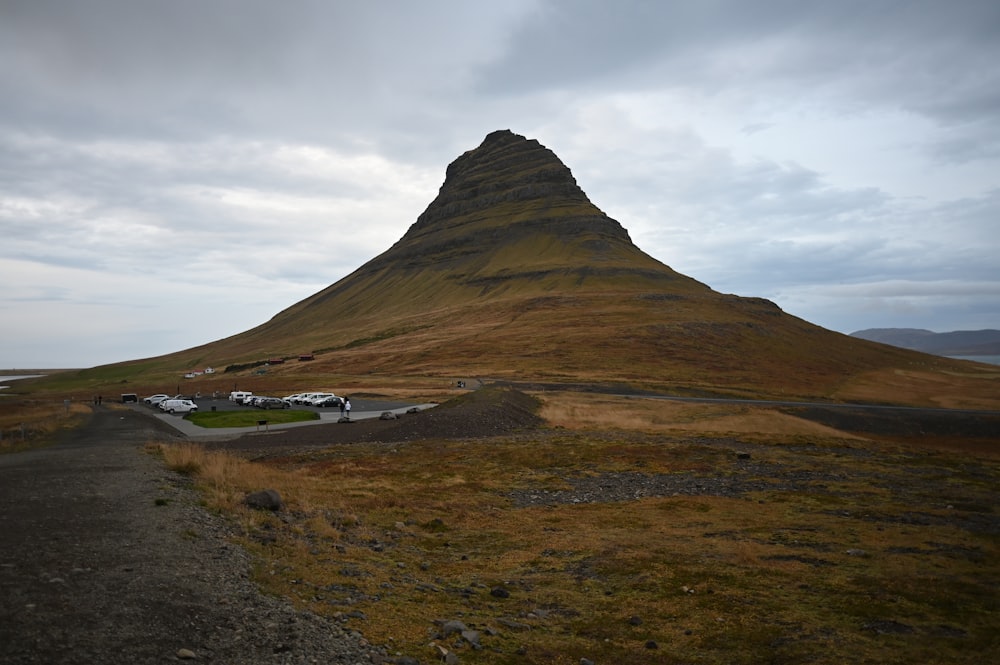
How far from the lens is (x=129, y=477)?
2359 cm

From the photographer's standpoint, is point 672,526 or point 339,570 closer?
point 339,570

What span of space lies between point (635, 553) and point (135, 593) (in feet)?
42.6

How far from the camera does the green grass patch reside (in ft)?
179

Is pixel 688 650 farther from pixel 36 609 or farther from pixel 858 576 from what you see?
pixel 36 609

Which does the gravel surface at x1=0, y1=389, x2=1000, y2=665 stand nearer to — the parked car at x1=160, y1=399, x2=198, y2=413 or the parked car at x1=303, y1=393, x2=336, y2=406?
the parked car at x1=160, y1=399, x2=198, y2=413

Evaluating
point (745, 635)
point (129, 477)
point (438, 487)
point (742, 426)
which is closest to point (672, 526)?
point (745, 635)

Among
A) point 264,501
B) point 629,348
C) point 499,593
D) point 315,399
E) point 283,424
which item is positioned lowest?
point 499,593

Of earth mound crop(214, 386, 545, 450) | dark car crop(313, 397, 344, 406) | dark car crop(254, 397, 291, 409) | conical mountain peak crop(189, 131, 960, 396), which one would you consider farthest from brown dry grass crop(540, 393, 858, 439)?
dark car crop(254, 397, 291, 409)

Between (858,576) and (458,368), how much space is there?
345ft

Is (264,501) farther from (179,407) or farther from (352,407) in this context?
(179,407)

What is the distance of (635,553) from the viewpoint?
699 inches

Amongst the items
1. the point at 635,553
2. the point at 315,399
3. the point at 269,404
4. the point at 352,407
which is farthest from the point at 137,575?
the point at 315,399

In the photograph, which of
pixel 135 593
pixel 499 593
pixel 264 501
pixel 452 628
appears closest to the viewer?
pixel 135 593

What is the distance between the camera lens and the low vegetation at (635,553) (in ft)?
38.5
